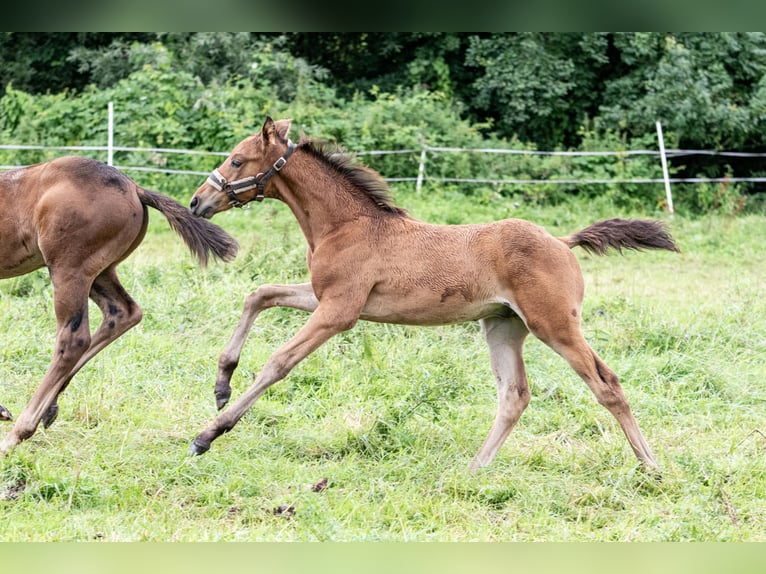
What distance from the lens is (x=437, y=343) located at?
741 cm

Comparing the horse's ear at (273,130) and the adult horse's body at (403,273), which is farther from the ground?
the horse's ear at (273,130)

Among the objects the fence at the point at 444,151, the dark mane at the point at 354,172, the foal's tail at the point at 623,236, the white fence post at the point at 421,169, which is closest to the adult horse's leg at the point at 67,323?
the dark mane at the point at 354,172

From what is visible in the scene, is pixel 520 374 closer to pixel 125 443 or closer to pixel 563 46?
pixel 125 443

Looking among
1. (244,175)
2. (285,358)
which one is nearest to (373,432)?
(285,358)

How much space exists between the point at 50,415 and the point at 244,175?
1906mm

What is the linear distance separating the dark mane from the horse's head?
0.79ft

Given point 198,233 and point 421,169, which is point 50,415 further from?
point 421,169

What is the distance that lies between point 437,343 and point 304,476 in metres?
2.58

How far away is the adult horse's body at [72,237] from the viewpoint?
5.43 meters

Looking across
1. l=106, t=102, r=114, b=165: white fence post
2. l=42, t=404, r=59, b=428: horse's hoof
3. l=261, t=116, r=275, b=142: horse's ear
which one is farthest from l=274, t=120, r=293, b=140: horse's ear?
l=106, t=102, r=114, b=165: white fence post

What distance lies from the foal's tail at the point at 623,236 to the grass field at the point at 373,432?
121 cm

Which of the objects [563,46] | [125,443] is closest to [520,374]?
[125,443]

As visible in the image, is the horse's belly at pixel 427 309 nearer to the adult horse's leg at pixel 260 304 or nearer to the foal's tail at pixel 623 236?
the adult horse's leg at pixel 260 304

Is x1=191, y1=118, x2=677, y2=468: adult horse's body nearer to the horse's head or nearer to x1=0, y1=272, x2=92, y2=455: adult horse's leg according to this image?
the horse's head
